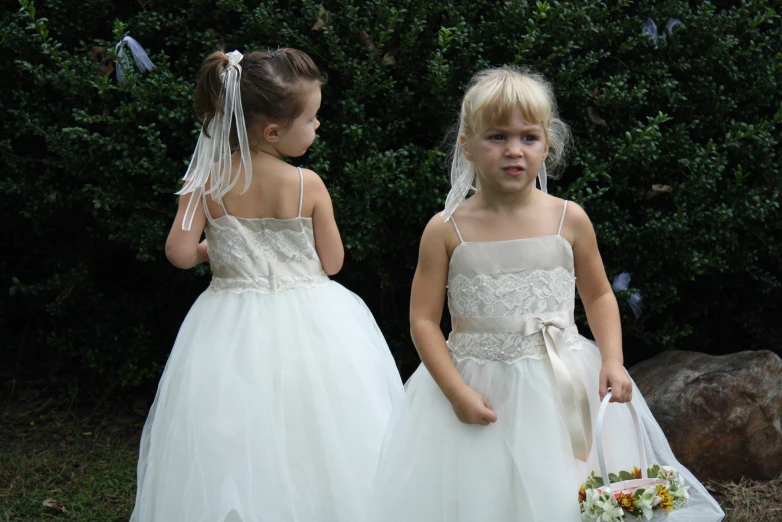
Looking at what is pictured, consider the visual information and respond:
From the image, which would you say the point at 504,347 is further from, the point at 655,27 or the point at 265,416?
the point at 655,27

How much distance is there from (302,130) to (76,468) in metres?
2.53

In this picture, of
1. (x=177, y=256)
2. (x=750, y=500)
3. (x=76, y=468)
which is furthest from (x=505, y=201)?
(x=76, y=468)

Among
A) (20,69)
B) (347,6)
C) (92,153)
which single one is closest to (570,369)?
(347,6)

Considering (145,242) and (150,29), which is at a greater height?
(150,29)

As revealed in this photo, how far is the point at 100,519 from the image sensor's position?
451 cm

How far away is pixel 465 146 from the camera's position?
306 centimetres

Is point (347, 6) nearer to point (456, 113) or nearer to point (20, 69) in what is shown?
point (456, 113)

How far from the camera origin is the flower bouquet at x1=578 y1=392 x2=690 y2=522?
247cm

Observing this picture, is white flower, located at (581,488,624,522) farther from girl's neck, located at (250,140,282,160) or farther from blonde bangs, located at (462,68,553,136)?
girl's neck, located at (250,140,282,160)

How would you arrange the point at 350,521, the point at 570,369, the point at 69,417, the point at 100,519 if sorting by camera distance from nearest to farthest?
1. the point at 570,369
2. the point at 350,521
3. the point at 100,519
4. the point at 69,417

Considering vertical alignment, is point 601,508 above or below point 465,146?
below

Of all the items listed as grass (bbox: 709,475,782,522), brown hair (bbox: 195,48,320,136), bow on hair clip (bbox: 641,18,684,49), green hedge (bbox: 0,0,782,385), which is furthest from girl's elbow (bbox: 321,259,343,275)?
bow on hair clip (bbox: 641,18,684,49)

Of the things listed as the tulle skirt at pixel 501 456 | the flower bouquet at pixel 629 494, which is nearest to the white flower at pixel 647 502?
the flower bouquet at pixel 629 494

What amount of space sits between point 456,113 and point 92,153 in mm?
1872
